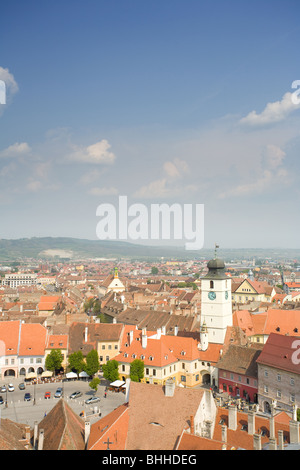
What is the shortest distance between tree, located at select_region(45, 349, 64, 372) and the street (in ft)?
8.07

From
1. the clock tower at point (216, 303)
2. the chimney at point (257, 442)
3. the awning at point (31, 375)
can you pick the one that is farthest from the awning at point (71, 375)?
the chimney at point (257, 442)

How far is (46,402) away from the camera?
145 ft

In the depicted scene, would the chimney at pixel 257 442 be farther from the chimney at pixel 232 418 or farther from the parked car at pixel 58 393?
the parked car at pixel 58 393

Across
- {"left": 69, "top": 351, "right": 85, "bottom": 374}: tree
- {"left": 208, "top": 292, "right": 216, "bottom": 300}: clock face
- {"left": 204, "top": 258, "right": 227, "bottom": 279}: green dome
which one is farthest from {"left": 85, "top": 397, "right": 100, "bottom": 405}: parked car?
{"left": 204, "top": 258, "right": 227, "bottom": 279}: green dome

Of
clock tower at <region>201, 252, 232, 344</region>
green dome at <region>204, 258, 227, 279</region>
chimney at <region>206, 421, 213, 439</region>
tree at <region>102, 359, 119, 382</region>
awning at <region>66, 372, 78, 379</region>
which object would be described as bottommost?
awning at <region>66, 372, 78, 379</region>

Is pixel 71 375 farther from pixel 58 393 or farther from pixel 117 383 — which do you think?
pixel 117 383

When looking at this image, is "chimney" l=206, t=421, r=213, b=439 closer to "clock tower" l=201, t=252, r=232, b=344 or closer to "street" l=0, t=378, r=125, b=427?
"street" l=0, t=378, r=125, b=427

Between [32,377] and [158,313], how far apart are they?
22885mm

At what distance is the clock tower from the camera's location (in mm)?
56719

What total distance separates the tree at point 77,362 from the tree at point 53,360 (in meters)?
1.67

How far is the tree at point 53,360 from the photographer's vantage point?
5381 centimetres

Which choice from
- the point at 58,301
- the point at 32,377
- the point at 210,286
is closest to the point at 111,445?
the point at 32,377
